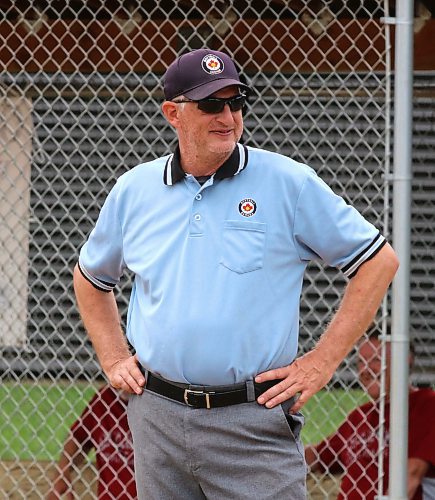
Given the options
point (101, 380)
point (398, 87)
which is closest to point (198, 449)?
point (398, 87)

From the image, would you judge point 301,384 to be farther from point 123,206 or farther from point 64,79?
point 64,79

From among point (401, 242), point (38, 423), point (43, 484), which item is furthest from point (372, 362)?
point (38, 423)

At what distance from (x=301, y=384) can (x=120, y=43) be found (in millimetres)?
2696

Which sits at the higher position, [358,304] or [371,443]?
[358,304]

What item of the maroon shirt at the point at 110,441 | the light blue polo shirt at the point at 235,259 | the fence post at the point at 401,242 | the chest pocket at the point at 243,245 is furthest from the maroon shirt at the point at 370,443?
the chest pocket at the point at 243,245

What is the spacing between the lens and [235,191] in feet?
9.09

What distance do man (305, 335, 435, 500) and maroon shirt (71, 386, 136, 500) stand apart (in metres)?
0.82

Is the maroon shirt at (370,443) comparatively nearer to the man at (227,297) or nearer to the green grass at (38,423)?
the man at (227,297)

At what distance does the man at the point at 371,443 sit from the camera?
4.38m

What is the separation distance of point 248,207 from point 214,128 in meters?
0.24

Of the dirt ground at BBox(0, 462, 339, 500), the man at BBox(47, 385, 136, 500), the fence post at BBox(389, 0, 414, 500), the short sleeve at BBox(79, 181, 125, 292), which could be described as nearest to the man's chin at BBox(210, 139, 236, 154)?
the short sleeve at BBox(79, 181, 125, 292)

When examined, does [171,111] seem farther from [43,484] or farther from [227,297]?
[43,484]

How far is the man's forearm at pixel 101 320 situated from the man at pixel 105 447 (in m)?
1.66

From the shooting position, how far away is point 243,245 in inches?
106
